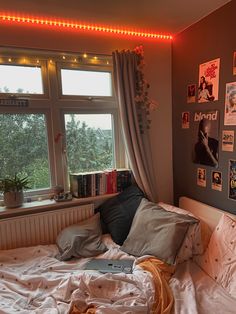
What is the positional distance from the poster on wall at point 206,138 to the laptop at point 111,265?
1.07m

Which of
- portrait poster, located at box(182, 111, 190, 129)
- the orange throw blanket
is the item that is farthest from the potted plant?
portrait poster, located at box(182, 111, 190, 129)

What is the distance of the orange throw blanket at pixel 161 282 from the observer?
1.33 m

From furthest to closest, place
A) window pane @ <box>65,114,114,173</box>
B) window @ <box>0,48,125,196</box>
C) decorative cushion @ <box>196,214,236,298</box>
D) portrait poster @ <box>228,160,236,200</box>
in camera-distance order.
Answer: window pane @ <box>65,114,114,173</box>
window @ <box>0,48,125,196</box>
portrait poster @ <box>228,160,236,200</box>
decorative cushion @ <box>196,214,236,298</box>

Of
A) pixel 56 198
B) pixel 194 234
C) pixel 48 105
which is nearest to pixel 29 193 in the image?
pixel 56 198

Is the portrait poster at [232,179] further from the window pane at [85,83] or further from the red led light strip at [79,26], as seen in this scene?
the red led light strip at [79,26]

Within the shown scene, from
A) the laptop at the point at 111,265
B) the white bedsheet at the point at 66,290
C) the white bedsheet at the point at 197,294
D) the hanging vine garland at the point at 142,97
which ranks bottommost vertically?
the white bedsheet at the point at 197,294

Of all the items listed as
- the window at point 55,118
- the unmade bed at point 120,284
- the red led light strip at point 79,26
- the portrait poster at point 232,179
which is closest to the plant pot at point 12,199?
the window at point 55,118

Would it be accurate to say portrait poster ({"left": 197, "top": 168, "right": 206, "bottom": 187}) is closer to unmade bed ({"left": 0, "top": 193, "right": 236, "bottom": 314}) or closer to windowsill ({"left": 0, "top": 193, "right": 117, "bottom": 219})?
unmade bed ({"left": 0, "top": 193, "right": 236, "bottom": 314})

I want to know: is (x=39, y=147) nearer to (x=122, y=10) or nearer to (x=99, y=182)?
(x=99, y=182)

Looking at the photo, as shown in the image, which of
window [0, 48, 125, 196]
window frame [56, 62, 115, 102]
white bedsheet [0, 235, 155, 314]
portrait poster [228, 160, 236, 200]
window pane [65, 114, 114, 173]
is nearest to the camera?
white bedsheet [0, 235, 155, 314]

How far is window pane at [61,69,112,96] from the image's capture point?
2285 millimetres

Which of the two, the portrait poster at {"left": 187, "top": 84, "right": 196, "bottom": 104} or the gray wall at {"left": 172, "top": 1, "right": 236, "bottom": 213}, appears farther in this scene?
the portrait poster at {"left": 187, "top": 84, "right": 196, "bottom": 104}

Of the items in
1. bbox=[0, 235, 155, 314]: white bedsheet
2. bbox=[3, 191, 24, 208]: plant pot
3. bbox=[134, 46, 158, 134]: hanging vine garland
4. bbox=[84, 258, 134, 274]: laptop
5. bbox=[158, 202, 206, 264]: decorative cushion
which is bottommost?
bbox=[84, 258, 134, 274]: laptop

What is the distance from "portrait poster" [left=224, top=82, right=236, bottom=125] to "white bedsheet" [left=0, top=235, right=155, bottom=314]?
128 cm
